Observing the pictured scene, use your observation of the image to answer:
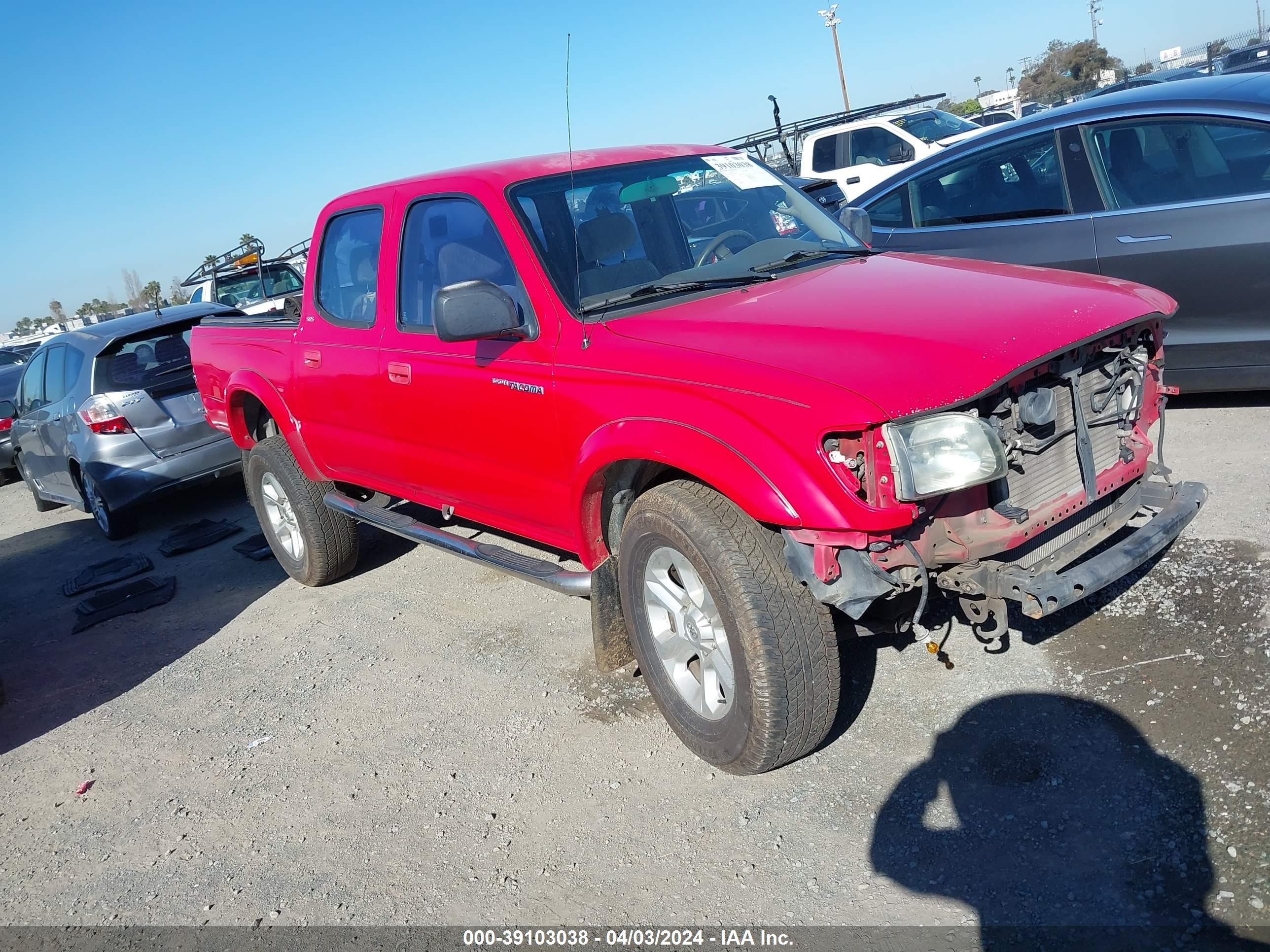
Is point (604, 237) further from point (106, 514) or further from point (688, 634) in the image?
point (106, 514)

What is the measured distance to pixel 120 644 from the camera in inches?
232

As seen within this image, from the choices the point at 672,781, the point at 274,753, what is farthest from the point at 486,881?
the point at 274,753

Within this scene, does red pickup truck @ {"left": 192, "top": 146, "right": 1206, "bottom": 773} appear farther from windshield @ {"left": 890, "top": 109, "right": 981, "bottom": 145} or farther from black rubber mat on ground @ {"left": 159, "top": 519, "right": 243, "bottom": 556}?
windshield @ {"left": 890, "top": 109, "right": 981, "bottom": 145}

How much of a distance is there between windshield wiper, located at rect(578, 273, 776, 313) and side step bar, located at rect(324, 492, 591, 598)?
3.32ft

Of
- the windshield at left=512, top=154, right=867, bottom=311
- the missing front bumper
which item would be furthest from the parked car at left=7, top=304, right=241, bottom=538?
the missing front bumper

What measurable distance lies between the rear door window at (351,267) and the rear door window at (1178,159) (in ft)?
12.9

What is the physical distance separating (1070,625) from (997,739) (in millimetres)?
823

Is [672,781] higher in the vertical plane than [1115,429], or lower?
lower

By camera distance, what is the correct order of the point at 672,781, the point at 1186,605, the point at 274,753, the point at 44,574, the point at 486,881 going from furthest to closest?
the point at 44,574 → the point at 274,753 → the point at 1186,605 → the point at 672,781 → the point at 486,881

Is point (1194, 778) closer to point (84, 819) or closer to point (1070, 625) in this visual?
point (1070, 625)

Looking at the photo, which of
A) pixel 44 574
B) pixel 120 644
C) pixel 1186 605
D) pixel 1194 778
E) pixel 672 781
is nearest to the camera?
pixel 1194 778

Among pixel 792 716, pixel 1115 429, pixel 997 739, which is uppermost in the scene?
pixel 1115 429

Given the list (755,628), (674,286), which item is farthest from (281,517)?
(755,628)

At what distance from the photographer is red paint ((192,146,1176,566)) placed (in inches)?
111
